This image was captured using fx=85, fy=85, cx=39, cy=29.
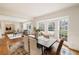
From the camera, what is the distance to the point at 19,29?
1.67 metres

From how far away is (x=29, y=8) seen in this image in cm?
155


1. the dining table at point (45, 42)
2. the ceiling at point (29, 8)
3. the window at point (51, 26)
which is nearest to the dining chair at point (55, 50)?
the dining table at point (45, 42)

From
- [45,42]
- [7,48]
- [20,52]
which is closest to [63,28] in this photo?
[45,42]

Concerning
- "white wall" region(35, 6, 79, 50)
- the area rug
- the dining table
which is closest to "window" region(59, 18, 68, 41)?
"white wall" region(35, 6, 79, 50)

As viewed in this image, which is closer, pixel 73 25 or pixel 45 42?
pixel 73 25

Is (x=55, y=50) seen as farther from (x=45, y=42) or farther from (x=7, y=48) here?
(x=7, y=48)

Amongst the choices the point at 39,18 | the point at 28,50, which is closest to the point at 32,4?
the point at 39,18

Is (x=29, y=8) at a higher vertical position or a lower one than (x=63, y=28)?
higher

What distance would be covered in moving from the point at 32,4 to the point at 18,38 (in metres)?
0.71

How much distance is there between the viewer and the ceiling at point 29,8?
1.49 meters

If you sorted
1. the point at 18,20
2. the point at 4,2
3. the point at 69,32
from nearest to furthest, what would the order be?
1. the point at 4,2
2. the point at 69,32
3. the point at 18,20

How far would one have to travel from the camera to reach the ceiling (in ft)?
4.88

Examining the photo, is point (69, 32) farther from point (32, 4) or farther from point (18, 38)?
point (18, 38)

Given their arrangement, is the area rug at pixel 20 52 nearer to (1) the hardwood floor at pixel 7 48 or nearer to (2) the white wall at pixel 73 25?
(1) the hardwood floor at pixel 7 48
